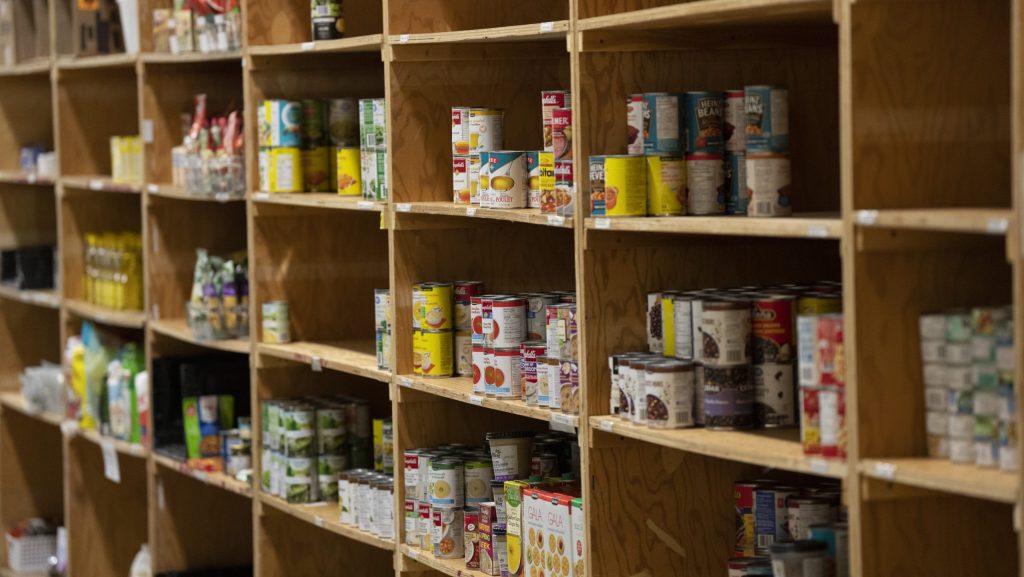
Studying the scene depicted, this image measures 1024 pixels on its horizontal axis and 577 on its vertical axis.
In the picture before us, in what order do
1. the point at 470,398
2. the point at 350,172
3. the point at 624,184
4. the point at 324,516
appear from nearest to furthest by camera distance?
the point at 624,184 → the point at 470,398 → the point at 350,172 → the point at 324,516

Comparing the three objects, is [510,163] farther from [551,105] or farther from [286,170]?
[286,170]

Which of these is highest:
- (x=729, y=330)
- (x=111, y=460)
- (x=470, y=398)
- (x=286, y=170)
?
(x=286, y=170)

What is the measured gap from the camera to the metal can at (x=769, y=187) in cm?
312

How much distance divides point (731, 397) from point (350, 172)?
1839mm

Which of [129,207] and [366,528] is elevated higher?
[129,207]

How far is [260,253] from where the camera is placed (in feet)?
16.8

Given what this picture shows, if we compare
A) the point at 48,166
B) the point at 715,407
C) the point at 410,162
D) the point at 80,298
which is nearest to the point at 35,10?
the point at 48,166

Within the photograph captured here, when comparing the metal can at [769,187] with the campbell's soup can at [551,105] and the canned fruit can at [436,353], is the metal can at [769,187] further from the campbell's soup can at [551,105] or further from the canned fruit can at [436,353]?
the canned fruit can at [436,353]

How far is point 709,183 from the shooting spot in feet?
10.8

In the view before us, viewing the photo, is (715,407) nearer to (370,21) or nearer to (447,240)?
(447,240)

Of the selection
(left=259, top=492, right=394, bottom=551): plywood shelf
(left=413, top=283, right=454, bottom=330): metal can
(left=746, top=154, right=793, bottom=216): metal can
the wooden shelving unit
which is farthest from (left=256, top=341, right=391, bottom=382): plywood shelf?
(left=746, top=154, right=793, bottom=216): metal can

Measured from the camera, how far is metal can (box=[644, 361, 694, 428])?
10.8 ft

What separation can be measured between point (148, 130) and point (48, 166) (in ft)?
3.84

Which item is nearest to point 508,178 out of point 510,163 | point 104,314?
point 510,163
